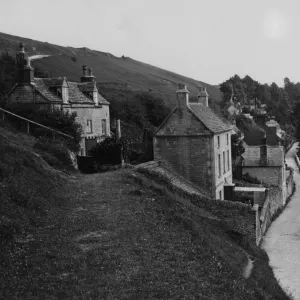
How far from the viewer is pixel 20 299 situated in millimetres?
10758

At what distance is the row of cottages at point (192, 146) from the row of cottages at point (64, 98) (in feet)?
24.0

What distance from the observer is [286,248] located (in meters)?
26.4

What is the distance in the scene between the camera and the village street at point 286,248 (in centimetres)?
2033

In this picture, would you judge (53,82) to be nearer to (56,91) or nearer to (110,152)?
(56,91)

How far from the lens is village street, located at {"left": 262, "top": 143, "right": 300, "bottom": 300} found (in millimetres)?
20328

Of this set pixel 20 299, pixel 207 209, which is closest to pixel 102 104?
pixel 207 209

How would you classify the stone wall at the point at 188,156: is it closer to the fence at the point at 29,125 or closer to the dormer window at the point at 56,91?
the fence at the point at 29,125

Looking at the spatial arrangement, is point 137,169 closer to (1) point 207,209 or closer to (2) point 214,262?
(1) point 207,209

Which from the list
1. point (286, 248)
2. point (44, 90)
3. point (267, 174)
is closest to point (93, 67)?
point (267, 174)

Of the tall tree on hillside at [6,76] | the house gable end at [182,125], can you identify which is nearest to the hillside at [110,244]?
the house gable end at [182,125]

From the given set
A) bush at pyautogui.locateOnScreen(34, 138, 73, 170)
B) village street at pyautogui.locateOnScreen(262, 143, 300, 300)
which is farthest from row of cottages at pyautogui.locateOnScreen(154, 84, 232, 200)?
bush at pyautogui.locateOnScreen(34, 138, 73, 170)

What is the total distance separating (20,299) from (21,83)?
27346mm

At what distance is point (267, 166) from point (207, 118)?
13870 mm

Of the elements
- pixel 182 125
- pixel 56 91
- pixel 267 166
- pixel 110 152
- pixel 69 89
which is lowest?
pixel 267 166
